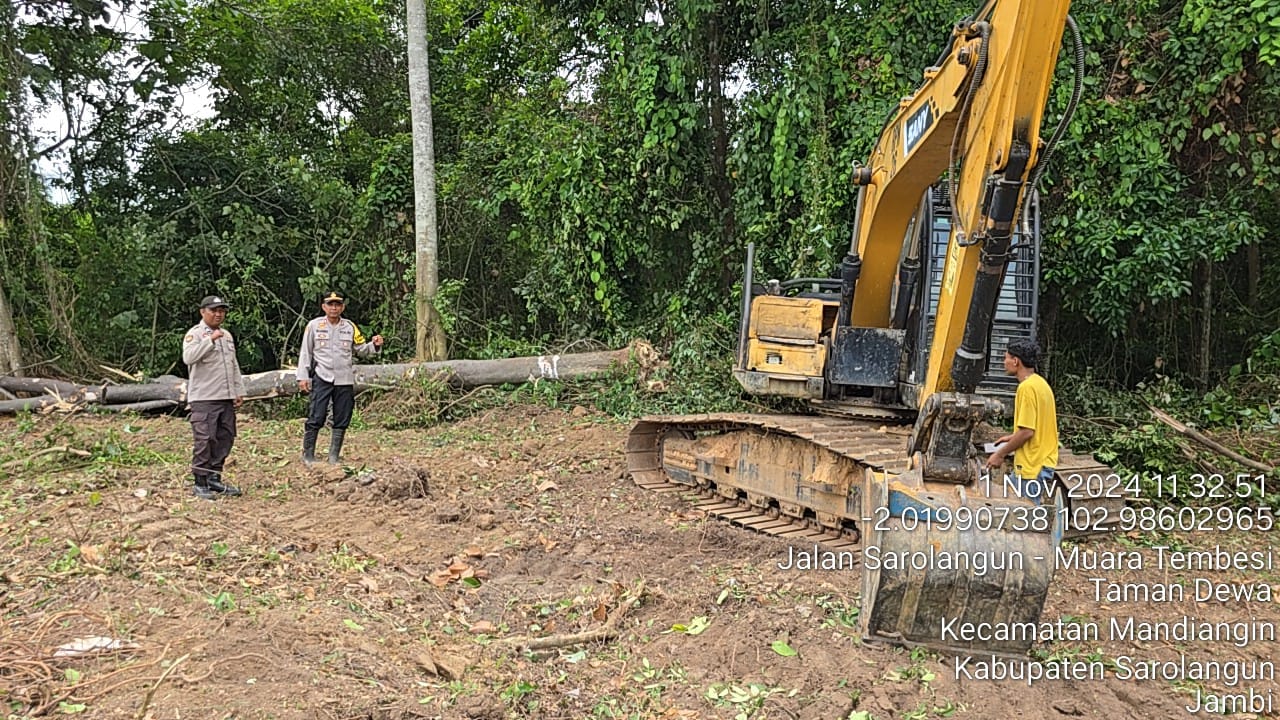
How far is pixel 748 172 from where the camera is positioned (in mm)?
9992

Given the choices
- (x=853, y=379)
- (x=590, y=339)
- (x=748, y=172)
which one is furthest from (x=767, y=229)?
(x=853, y=379)

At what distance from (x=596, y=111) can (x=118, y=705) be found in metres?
9.22

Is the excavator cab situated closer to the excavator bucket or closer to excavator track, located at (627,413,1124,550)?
excavator track, located at (627,413,1124,550)

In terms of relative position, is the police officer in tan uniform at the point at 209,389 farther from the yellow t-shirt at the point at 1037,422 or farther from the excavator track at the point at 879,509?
the yellow t-shirt at the point at 1037,422

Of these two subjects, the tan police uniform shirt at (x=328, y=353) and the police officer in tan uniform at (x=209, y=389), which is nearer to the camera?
the police officer in tan uniform at (x=209, y=389)

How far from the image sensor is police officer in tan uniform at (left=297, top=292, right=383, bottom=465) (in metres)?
7.45

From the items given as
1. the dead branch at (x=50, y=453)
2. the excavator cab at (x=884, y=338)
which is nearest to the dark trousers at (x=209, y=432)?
the dead branch at (x=50, y=453)

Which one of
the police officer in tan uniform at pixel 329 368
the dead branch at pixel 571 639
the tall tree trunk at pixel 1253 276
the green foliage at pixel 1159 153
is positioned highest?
the green foliage at pixel 1159 153

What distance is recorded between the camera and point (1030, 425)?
14.2 feet

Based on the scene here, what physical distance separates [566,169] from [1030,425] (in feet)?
24.0

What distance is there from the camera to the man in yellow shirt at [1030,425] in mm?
4332

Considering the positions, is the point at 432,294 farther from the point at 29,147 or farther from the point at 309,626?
the point at 309,626

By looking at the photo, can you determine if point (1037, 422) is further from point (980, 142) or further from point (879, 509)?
point (980, 142)

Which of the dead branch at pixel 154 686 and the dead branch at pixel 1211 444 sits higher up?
the dead branch at pixel 1211 444
